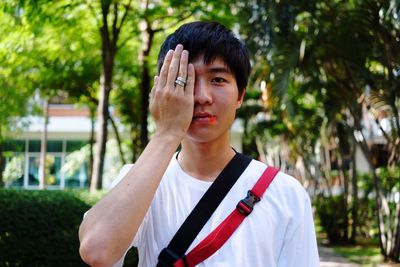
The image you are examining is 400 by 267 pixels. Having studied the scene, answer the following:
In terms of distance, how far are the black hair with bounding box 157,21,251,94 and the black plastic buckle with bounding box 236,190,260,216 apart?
0.40 meters

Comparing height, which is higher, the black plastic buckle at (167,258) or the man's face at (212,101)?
the man's face at (212,101)

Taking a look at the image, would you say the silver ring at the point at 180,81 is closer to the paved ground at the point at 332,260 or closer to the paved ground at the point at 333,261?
the paved ground at the point at 333,261

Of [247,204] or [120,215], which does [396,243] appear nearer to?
[247,204]

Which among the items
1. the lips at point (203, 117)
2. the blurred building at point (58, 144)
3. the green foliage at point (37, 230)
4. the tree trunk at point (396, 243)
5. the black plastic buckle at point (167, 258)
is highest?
the lips at point (203, 117)

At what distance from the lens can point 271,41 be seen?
844cm

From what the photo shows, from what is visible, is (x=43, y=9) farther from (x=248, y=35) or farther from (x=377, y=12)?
(x=377, y=12)

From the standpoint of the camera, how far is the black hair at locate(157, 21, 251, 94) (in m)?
1.83

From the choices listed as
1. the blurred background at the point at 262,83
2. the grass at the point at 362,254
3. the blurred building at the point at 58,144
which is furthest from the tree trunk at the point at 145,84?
the blurred building at the point at 58,144

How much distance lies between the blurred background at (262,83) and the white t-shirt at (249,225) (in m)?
4.84

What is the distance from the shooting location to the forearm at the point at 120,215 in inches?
60.1

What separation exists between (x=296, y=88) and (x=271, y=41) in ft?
16.6

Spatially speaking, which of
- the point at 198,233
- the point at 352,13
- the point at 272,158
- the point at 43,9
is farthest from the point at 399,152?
the point at 272,158

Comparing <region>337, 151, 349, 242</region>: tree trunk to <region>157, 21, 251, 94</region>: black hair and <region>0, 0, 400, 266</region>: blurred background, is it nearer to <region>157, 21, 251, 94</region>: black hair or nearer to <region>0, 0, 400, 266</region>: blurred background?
<region>0, 0, 400, 266</region>: blurred background

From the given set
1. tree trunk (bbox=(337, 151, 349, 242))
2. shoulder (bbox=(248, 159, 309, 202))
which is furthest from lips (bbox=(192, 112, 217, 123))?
tree trunk (bbox=(337, 151, 349, 242))
